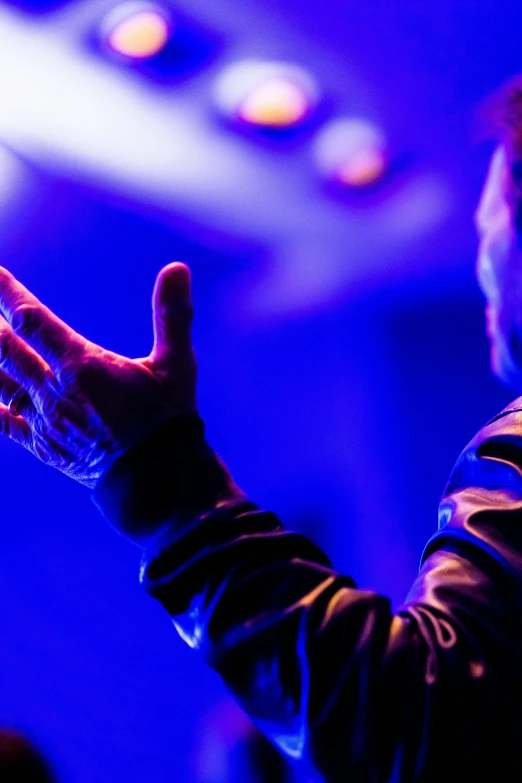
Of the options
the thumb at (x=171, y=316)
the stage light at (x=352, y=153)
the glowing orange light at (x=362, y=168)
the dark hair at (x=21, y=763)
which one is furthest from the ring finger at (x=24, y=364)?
the glowing orange light at (x=362, y=168)

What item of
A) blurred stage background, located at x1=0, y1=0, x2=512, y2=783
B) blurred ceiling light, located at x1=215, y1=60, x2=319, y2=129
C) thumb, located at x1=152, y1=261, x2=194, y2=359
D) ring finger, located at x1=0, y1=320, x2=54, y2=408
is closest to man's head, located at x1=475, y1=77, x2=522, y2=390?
thumb, located at x1=152, y1=261, x2=194, y2=359

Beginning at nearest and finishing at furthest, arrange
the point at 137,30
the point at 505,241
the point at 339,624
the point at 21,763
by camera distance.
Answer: the point at 339,624
the point at 505,241
the point at 21,763
the point at 137,30

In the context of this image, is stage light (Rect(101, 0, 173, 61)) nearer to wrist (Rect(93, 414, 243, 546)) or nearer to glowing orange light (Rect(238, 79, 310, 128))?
glowing orange light (Rect(238, 79, 310, 128))

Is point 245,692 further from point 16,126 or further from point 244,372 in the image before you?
point 244,372

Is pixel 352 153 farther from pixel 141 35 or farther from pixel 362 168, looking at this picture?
pixel 141 35

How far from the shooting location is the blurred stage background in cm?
181

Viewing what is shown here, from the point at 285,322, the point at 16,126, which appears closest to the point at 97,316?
the point at 16,126

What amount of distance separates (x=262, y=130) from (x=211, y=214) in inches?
15.4

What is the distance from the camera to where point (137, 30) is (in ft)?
5.75

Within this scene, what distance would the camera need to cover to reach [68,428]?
0.62m

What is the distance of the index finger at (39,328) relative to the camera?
63cm

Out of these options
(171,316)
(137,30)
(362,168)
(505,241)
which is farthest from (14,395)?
(362,168)

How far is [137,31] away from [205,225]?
2.84ft

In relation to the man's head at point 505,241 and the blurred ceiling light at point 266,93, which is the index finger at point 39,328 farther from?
the blurred ceiling light at point 266,93
